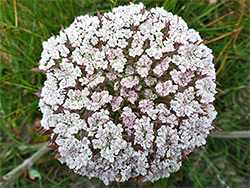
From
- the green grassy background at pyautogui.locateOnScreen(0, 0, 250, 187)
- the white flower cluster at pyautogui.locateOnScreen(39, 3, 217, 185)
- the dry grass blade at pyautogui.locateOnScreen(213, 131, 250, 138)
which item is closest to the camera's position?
the white flower cluster at pyautogui.locateOnScreen(39, 3, 217, 185)

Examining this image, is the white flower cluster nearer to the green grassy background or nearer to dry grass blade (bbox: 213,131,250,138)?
dry grass blade (bbox: 213,131,250,138)

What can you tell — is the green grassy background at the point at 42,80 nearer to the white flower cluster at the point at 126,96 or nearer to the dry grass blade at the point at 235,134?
the dry grass blade at the point at 235,134

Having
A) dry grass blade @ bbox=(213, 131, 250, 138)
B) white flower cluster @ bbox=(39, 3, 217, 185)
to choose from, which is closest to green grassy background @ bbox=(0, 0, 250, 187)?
dry grass blade @ bbox=(213, 131, 250, 138)

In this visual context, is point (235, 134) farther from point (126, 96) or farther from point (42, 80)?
point (42, 80)

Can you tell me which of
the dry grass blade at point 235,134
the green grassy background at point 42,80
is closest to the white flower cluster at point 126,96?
the dry grass blade at point 235,134

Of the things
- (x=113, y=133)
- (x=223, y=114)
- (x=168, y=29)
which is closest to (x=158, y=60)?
(x=168, y=29)

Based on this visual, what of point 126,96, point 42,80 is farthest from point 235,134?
point 42,80
